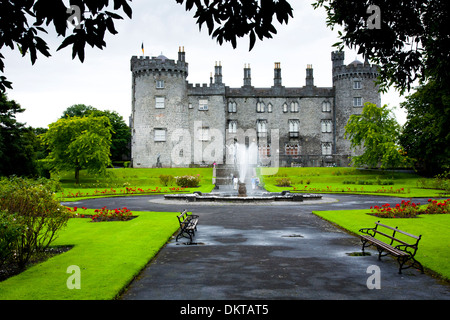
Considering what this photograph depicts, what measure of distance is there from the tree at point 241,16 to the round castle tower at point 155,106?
157ft

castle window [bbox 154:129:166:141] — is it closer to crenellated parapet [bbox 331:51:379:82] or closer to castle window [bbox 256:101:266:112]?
castle window [bbox 256:101:266:112]

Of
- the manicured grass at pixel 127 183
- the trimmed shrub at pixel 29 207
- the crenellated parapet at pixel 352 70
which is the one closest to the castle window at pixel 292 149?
the crenellated parapet at pixel 352 70

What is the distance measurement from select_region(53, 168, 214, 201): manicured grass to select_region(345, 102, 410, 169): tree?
61.5 feet

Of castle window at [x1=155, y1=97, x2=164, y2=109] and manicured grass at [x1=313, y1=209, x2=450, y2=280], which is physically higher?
castle window at [x1=155, y1=97, x2=164, y2=109]

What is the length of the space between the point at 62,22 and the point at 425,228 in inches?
513

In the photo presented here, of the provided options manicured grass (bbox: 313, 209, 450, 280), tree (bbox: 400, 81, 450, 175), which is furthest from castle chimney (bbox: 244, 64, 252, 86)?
manicured grass (bbox: 313, 209, 450, 280)

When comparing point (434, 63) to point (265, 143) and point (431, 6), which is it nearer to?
point (431, 6)

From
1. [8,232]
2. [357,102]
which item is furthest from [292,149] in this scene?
[8,232]

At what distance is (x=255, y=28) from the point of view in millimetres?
5258

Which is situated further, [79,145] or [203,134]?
[203,134]

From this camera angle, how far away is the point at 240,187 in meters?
25.3

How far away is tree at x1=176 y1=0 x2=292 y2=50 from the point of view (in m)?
5.07

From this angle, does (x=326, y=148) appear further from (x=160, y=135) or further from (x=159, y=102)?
(x=159, y=102)

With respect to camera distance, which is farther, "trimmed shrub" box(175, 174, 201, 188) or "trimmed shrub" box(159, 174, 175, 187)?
"trimmed shrub" box(159, 174, 175, 187)
